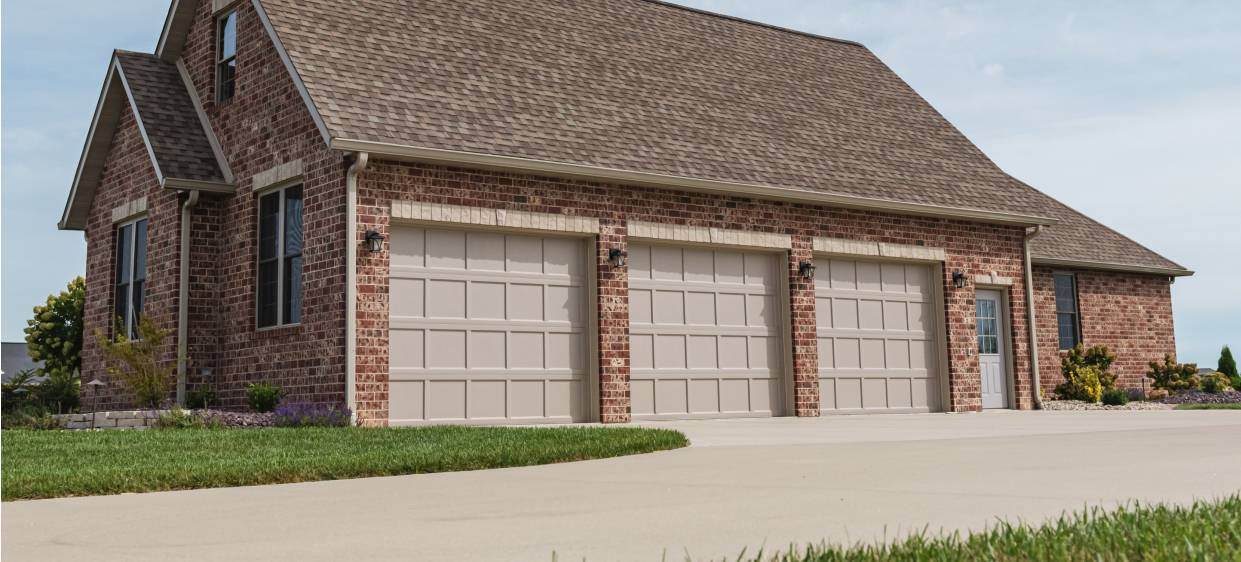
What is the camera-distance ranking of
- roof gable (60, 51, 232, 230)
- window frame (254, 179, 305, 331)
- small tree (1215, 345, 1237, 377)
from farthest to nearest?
small tree (1215, 345, 1237, 377), roof gable (60, 51, 232, 230), window frame (254, 179, 305, 331)

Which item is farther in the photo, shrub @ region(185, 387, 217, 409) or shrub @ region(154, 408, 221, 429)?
shrub @ region(185, 387, 217, 409)

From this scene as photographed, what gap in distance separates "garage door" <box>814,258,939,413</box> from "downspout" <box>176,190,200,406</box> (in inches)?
387

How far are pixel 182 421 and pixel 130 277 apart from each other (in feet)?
18.3

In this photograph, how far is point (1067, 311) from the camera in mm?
25062

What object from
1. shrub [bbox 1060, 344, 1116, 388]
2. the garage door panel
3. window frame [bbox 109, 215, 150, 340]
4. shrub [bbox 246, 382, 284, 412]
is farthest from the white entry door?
window frame [bbox 109, 215, 150, 340]

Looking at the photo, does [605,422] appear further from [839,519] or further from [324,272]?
[839,519]

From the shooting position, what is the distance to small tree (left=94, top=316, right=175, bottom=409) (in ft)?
53.9

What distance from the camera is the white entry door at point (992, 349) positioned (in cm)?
2155

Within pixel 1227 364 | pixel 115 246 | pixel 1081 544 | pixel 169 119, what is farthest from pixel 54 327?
pixel 1227 364

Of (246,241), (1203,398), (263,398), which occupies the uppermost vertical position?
(246,241)

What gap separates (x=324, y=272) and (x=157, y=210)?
4.55 m

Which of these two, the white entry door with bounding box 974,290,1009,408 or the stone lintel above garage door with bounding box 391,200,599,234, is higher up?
the stone lintel above garage door with bounding box 391,200,599,234

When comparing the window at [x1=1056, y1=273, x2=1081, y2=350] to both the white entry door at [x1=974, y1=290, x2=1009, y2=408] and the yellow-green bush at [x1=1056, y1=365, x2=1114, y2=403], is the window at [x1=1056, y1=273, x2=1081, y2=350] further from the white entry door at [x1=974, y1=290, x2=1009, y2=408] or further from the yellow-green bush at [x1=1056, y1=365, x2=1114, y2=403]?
the white entry door at [x1=974, y1=290, x2=1009, y2=408]

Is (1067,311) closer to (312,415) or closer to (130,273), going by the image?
(312,415)
